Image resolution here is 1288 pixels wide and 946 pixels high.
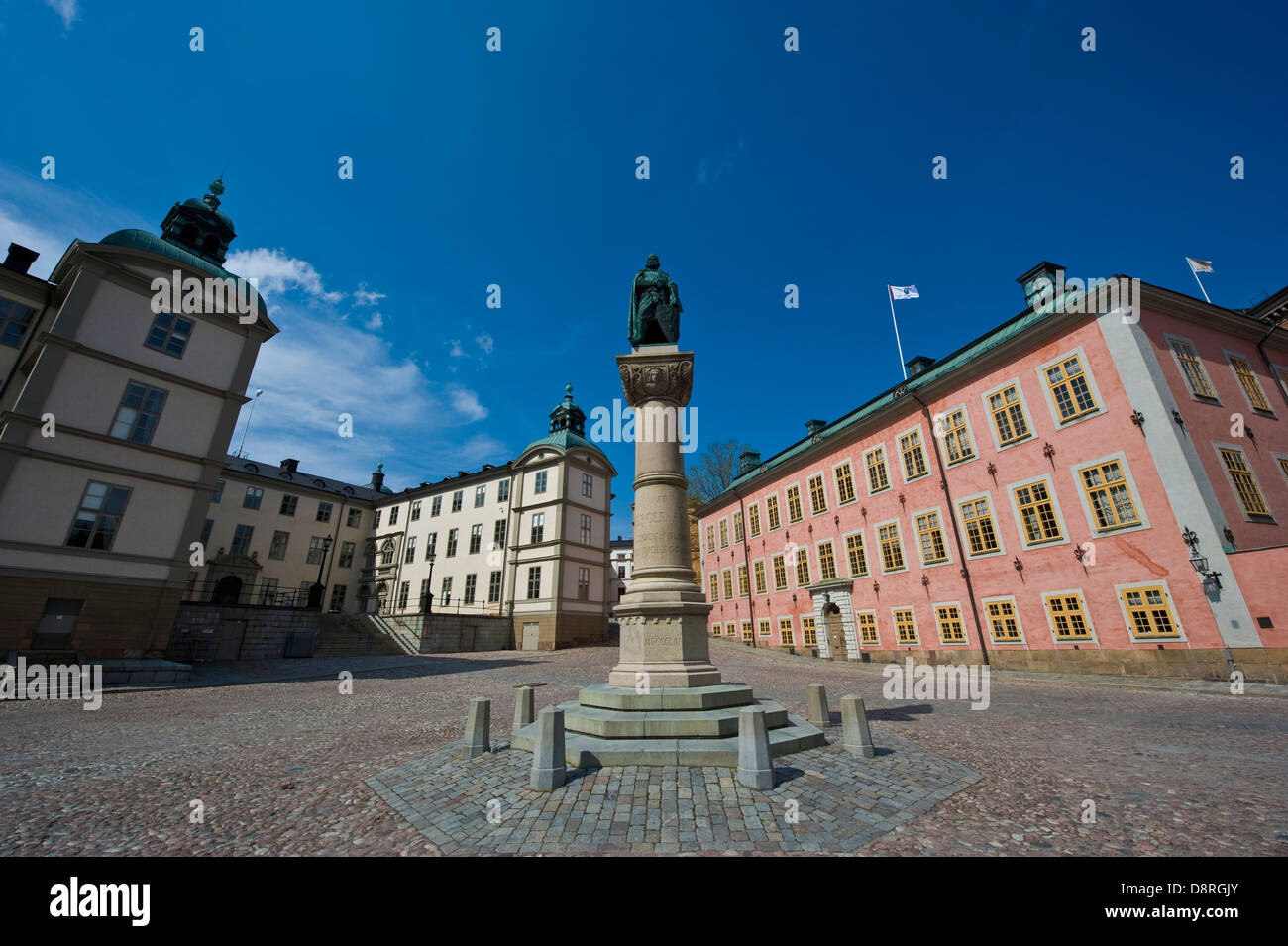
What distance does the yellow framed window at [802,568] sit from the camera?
29.2 meters

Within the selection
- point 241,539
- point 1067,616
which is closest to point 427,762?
point 1067,616

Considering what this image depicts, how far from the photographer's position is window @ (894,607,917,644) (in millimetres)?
22484

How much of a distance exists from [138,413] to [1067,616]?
35.2 meters

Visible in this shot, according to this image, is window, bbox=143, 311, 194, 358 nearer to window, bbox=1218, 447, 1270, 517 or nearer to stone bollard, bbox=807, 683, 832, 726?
stone bollard, bbox=807, 683, 832, 726

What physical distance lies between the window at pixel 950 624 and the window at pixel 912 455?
6.32 meters

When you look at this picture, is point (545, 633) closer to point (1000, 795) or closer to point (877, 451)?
point (877, 451)

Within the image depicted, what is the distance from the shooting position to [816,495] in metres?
29.4

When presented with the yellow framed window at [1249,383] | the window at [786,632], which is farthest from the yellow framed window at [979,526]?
the window at [786,632]

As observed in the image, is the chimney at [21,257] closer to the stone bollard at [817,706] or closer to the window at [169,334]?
the window at [169,334]

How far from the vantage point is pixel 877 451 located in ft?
84.8

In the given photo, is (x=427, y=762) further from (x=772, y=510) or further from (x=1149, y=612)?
(x=772, y=510)

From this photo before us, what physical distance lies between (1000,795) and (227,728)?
1241cm
